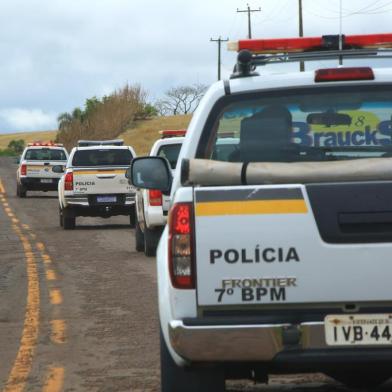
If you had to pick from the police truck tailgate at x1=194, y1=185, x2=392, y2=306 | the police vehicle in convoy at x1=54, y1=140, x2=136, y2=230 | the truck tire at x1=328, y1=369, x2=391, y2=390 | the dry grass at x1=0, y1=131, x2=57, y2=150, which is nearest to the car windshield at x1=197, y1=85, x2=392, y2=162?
the police truck tailgate at x1=194, y1=185, x2=392, y2=306

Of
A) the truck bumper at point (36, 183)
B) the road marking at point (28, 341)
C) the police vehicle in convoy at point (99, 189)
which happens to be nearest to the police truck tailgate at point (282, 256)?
the road marking at point (28, 341)

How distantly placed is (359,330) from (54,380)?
338 cm

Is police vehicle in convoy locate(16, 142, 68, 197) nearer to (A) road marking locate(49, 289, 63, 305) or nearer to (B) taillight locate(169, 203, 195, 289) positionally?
(A) road marking locate(49, 289, 63, 305)

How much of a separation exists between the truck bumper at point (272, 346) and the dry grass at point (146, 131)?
84.0 m

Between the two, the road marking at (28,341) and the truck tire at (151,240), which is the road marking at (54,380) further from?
the truck tire at (151,240)

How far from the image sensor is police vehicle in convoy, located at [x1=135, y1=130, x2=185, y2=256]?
18.1m

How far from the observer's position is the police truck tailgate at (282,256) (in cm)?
593

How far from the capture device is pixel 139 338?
1079cm

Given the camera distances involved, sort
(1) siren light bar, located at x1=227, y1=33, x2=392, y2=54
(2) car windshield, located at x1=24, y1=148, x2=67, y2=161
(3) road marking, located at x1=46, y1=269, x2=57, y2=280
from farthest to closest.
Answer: (2) car windshield, located at x1=24, y1=148, x2=67, y2=161
(3) road marking, located at x1=46, y1=269, x2=57, y2=280
(1) siren light bar, located at x1=227, y1=33, x2=392, y2=54

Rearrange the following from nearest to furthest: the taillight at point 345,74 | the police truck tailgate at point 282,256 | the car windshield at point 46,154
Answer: the police truck tailgate at point 282,256
the taillight at point 345,74
the car windshield at point 46,154

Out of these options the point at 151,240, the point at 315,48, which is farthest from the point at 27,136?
the point at 315,48

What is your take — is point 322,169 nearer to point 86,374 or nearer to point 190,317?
point 190,317

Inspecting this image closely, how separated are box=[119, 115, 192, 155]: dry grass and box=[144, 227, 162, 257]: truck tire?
232 ft

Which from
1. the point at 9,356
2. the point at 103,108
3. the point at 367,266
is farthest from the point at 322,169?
the point at 103,108
